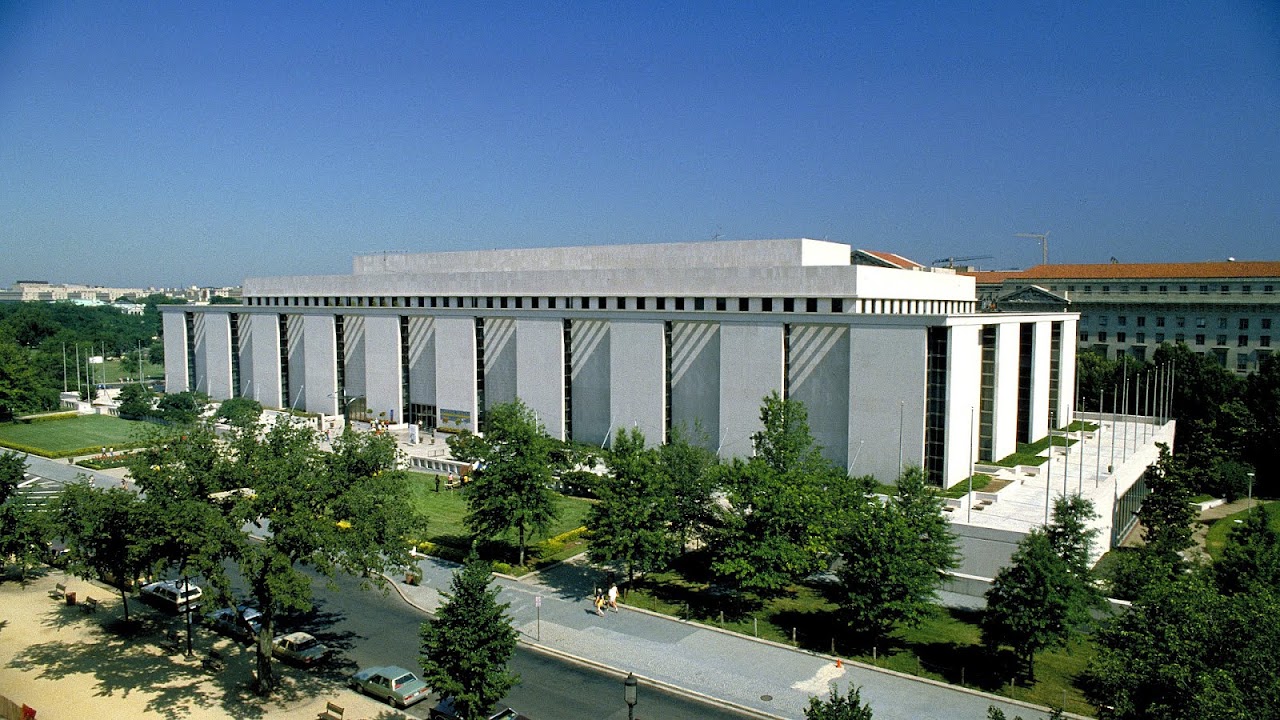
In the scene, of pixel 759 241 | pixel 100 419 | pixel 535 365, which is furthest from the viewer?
pixel 100 419

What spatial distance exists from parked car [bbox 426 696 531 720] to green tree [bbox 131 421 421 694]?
15.2 feet

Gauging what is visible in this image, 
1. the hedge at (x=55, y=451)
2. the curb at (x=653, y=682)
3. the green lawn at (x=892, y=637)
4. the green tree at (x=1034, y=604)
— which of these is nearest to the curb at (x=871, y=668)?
the green lawn at (x=892, y=637)

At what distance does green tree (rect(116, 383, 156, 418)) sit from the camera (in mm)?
82312

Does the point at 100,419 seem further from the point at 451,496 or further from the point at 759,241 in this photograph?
the point at 759,241

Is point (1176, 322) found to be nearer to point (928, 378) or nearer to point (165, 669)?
point (928, 378)

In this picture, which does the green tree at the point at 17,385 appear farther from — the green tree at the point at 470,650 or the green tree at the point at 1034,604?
the green tree at the point at 1034,604

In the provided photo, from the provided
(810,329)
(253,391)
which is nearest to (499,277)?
(810,329)

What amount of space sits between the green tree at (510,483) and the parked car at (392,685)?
436 inches

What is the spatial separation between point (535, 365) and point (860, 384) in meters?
26.1

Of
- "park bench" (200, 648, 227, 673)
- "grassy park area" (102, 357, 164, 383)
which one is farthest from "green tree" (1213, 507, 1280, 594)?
"grassy park area" (102, 357, 164, 383)

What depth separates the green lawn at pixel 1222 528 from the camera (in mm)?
48750

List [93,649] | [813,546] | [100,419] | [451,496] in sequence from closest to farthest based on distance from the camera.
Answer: [93,649] → [813,546] → [451,496] → [100,419]

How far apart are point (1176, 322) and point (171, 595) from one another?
105 meters

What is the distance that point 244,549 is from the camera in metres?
24.8
